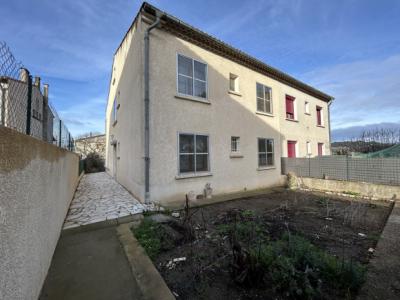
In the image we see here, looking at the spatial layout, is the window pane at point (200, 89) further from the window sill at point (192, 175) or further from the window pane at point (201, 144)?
the window sill at point (192, 175)

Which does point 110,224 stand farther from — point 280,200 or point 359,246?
point 280,200

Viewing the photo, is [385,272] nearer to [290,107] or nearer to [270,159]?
[270,159]

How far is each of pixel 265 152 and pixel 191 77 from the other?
5.65m

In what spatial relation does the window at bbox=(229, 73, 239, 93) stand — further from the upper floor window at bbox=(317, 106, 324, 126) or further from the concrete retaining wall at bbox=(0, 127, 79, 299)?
the upper floor window at bbox=(317, 106, 324, 126)

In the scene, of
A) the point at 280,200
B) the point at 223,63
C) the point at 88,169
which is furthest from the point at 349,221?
the point at 88,169

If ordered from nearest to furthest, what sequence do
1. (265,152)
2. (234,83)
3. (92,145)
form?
1. (234,83)
2. (265,152)
3. (92,145)

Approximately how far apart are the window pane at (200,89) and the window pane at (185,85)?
0.82 ft

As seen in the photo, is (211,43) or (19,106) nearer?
(19,106)

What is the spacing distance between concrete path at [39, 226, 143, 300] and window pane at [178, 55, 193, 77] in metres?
6.04

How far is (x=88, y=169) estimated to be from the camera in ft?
58.6

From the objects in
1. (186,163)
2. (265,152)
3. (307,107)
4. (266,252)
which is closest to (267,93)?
→ (265,152)

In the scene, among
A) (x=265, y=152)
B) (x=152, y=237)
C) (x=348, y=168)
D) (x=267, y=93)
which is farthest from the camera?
(x=267, y=93)

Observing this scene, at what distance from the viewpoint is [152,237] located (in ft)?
12.4

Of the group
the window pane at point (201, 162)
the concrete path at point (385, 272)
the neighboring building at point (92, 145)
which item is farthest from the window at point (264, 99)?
the neighboring building at point (92, 145)
